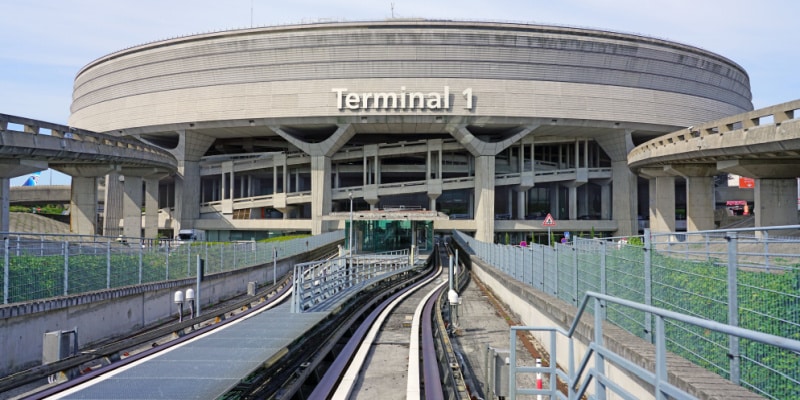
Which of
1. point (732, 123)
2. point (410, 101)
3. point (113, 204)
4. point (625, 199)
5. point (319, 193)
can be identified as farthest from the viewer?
point (625, 199)

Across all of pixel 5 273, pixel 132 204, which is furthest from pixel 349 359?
pixel 132 204

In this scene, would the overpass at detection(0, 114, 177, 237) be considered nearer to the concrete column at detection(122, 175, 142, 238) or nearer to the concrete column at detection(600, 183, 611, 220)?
the concrete column at detection(122, 175, 142, 238)

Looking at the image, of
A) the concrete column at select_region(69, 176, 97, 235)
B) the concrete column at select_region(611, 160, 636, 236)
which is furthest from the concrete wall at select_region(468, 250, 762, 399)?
the concrete column at select_region(611, 160, 636, 236)

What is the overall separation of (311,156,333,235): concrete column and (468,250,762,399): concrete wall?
46077mm

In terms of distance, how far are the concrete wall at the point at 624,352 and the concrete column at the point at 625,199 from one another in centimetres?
5106

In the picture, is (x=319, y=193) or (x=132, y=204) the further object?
(x=319, y=193)

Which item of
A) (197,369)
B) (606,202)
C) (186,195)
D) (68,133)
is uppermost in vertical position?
(68,133)

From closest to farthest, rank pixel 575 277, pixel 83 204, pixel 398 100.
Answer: pixel 575 277 → pixel 83 204 → pixel 398 100

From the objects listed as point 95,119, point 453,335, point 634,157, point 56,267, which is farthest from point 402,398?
point 95,119

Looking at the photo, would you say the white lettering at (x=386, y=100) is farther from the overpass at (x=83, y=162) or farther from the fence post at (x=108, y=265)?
the fence post at (x=108, y=265)

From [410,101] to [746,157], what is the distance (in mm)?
33660

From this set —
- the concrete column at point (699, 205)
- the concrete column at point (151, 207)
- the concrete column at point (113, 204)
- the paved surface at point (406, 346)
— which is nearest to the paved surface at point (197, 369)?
the paved surface at point (406, 346)

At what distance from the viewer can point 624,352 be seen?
7.44 metres

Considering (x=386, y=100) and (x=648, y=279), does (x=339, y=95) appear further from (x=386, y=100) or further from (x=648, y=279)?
(x=648, y=279)
